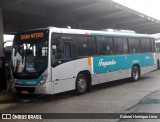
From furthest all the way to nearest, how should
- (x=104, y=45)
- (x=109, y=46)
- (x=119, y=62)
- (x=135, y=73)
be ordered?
(x=135, y=73) < (x=119, y=62) < (x=109, y=46) < (x=104, y=45)

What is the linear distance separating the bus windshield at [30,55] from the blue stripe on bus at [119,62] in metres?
3.07

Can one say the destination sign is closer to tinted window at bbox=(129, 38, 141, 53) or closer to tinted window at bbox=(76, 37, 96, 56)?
tinted window at bbox=(76, 37, 96, 56)

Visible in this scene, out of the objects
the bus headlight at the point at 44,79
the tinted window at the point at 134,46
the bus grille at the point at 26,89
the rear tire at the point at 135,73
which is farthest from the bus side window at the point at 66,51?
the rear tire at the point at 135,73

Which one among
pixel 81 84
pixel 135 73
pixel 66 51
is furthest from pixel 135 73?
pixel 66 51

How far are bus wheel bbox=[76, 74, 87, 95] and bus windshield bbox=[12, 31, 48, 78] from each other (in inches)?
78.8

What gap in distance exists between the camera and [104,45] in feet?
48.2

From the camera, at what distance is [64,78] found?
11.9 m

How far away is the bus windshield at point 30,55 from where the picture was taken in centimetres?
1143

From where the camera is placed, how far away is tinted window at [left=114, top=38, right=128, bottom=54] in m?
15.7

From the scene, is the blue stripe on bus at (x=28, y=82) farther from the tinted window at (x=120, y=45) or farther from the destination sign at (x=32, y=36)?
the tinted window at (x=120, y=45)

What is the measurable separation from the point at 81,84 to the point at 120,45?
13.8 feet

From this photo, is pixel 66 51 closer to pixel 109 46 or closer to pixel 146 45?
pixel 109 46

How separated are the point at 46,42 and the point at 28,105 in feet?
8.01

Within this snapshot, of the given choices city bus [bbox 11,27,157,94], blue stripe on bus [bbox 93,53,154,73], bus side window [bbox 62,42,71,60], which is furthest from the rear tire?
bus side window [bbox 62,42,71,60]
